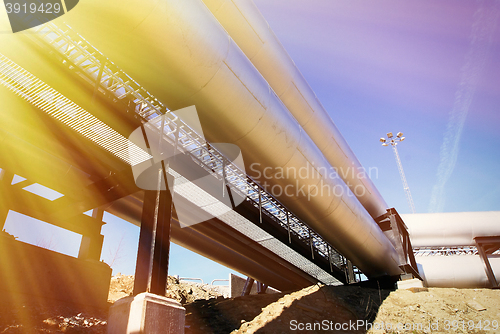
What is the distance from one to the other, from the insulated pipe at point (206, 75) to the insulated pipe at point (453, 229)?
1132 cm

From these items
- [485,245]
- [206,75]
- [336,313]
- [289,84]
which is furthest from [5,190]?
[485,245]

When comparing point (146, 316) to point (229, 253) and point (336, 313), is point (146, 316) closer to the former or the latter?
point (336, 313)

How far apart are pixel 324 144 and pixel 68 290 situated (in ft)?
32.3

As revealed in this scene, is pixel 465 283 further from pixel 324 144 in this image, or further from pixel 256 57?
pixel 256 57

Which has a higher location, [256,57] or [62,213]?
[256,57]

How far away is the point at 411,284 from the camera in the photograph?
12.2 metres

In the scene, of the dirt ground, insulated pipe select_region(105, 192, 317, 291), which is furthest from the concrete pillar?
insulated pipe select_region(105, 192, 317, 291)

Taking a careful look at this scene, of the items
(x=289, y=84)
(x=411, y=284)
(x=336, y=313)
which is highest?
(x=289, y=84)

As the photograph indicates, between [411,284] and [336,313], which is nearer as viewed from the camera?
[336,313]

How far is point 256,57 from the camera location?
1068 cm

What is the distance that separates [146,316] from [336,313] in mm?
7070

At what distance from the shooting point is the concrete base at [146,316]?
14.1ft

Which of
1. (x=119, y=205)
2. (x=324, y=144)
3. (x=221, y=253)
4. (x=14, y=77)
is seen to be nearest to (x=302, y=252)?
(x=221, y=253)

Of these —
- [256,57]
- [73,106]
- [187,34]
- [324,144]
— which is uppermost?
[256,57]
